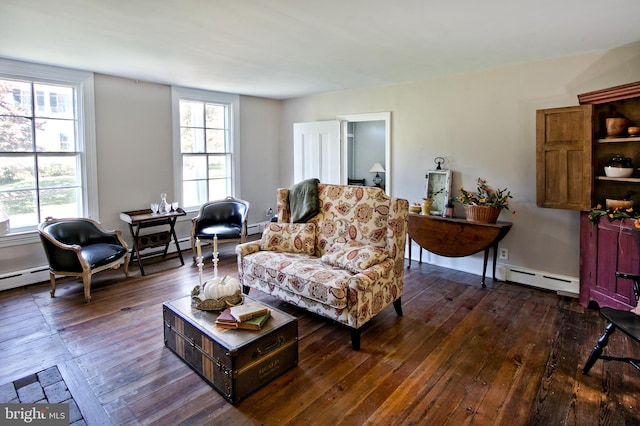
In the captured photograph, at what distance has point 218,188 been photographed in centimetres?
562

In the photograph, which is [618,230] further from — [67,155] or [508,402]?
[67,155]

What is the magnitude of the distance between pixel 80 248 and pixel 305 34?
2764 millimetres

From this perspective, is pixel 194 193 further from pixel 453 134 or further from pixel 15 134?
pixel 453 134

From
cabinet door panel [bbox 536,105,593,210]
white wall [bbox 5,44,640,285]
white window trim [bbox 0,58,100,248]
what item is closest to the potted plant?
white wall [bbox 5,44,640,285]

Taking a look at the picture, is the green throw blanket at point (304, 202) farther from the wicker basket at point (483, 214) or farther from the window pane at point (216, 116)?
the window pane at point (216, 116)

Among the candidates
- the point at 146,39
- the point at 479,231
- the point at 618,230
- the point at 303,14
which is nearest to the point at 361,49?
the point at 303,14

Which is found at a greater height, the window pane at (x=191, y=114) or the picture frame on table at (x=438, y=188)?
the window pane at (x=191, y=114)

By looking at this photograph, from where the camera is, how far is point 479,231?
3.76 metres

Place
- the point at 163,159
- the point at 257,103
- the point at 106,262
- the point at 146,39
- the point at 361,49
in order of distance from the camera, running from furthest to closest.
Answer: the point at 257,103
the point at 163,159
the point at 106,262
the point at 361,49
the point at 146,39

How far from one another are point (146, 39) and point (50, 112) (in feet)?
6.08

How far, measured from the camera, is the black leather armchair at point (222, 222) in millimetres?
4617

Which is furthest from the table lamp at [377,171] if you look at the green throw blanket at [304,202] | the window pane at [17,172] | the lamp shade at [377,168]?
the window pane at [17,172]

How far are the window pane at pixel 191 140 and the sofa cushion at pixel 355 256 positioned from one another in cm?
306

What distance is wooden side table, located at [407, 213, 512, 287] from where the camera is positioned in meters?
3.72
